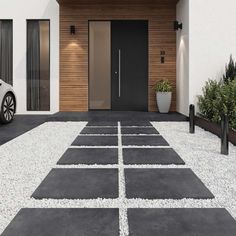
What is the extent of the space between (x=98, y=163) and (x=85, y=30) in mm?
6455

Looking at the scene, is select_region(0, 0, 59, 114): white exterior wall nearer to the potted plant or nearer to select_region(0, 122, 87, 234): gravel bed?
the potted plant

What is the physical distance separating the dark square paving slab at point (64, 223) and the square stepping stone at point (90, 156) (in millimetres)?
1454

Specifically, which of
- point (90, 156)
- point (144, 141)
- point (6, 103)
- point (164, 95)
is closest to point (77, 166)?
point (90, 156)

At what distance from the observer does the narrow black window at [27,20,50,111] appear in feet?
30.9

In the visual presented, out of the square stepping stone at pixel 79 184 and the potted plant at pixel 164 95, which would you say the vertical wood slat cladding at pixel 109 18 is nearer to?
the potted plant at pixel 164 95

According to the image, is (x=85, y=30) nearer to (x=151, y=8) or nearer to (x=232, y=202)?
(x=151, y=8)

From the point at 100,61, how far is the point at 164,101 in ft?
8.51

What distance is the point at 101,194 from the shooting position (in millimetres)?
2578

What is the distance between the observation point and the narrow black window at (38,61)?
9.43 meters

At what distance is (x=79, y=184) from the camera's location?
2840 mm

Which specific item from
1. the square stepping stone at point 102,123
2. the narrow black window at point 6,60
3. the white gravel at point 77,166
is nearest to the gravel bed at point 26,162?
the white gravel at point 77,166

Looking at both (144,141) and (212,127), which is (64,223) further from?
(212,127)

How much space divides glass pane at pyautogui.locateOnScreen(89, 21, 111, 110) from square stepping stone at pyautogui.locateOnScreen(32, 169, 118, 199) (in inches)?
276

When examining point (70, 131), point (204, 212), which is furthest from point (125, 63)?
point (204, 212)
